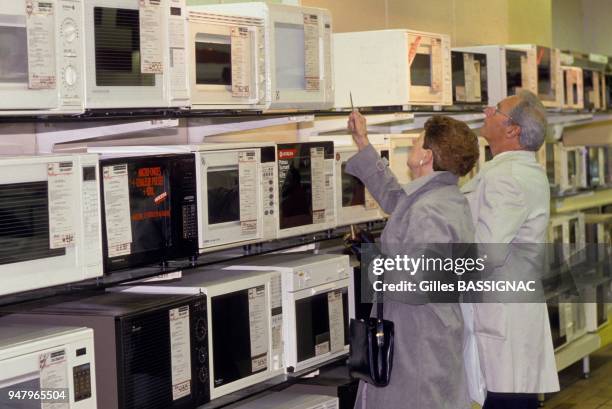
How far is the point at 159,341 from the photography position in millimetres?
2816

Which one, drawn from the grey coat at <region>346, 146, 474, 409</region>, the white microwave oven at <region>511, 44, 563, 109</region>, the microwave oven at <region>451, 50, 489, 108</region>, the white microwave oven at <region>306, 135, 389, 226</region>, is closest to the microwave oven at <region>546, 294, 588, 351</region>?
the white microwave oven at <region>511, 44, 563, 109</region>

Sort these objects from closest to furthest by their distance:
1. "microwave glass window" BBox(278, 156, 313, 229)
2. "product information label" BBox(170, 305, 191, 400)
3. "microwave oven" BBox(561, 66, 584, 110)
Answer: "product information label" BBox(170, 305, 191, 400), "microwave glass window" BBox(278, 156, 313, 229), "microwave oven" BBox(561, 66, 584, 110)

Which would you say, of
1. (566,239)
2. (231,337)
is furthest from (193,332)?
(566,239)

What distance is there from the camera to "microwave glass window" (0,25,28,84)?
7.61ft

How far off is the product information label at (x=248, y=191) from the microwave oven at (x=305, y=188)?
15 cm

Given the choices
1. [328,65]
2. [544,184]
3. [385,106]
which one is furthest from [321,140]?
[544,184]

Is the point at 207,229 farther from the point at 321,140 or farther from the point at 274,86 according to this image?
the point at 321,140

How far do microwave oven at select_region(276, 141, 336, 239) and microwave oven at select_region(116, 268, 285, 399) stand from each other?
0.65ft

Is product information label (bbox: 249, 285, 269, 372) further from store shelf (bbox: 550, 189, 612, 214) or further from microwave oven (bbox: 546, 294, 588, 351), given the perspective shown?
store shelf (bbox: 550, 189, 612, 214)

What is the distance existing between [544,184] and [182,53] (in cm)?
161

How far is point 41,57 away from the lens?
2416 mm

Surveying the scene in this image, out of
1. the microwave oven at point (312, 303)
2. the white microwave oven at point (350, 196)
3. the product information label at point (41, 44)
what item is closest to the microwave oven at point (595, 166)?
the white microwave oven at point (350, 196)

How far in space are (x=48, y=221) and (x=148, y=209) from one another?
0.40 metres

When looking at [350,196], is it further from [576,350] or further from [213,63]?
[576,350]
